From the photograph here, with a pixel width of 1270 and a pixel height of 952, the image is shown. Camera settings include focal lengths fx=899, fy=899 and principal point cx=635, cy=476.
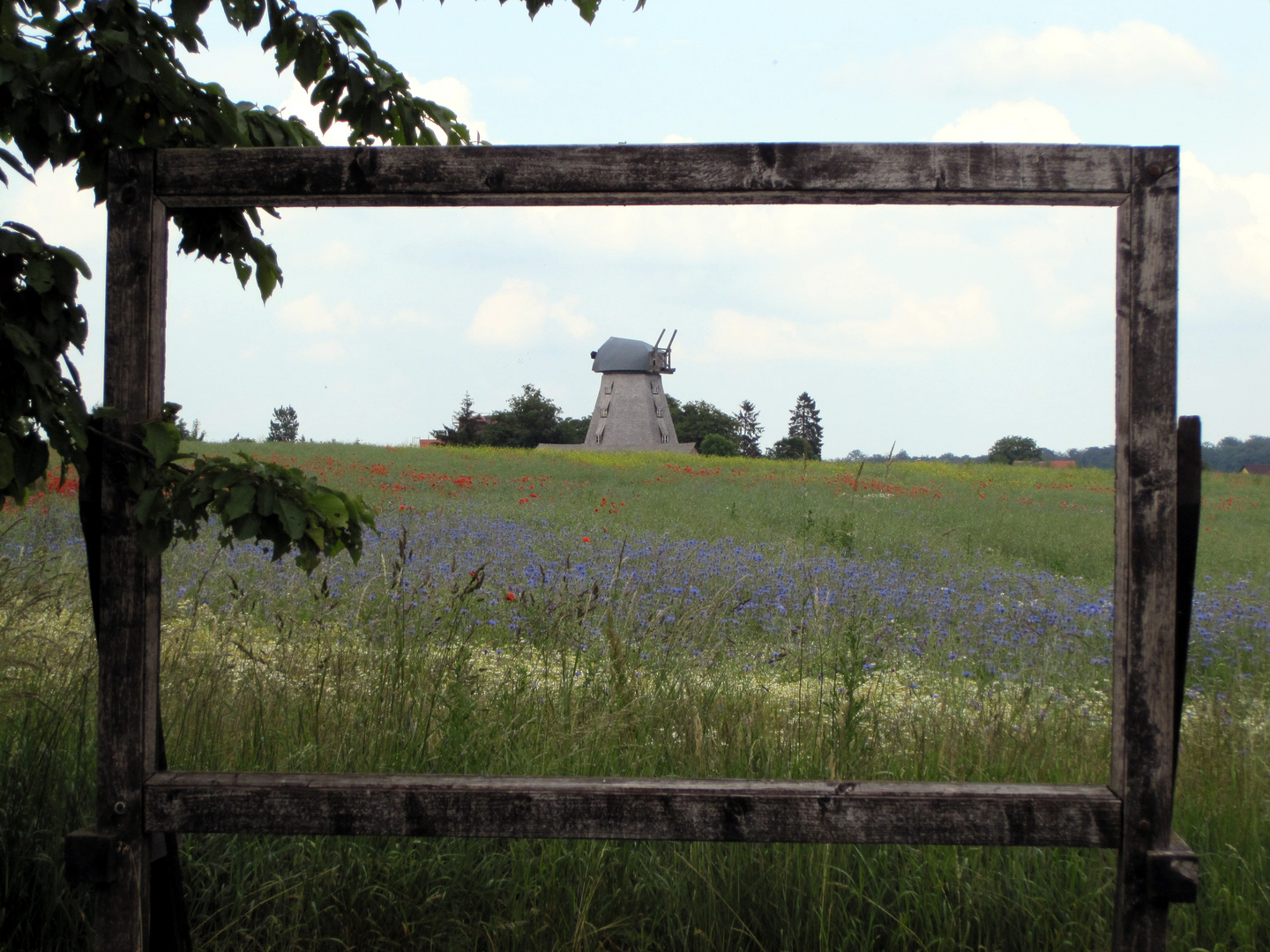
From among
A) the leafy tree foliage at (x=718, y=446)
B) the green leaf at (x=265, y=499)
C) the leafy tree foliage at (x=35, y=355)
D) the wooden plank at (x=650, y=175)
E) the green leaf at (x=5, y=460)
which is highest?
the leafy tree foliage at (x=718, y=446)

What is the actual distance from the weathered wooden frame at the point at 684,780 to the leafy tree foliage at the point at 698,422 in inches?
1452

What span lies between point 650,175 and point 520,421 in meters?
33.2

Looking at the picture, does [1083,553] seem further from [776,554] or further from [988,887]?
[988,887]

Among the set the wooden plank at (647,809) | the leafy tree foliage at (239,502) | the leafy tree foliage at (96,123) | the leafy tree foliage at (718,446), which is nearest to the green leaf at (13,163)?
the leafy tree foliage at (96,123)

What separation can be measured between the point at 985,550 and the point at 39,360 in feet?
29.2

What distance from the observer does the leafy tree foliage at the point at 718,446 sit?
37.3 m

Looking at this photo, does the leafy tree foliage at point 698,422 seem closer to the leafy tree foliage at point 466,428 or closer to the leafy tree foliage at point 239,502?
the leafy tree foliage at point 466,428

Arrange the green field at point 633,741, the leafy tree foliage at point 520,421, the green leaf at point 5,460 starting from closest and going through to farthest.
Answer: the green leaf at point 5,460
the green field at point 633,741
the leafy tree foliage at point 520,421

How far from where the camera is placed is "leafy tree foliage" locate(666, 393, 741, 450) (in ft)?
131

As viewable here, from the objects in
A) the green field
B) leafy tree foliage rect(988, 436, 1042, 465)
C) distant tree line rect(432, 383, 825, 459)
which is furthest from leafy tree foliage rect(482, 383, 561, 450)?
the green field

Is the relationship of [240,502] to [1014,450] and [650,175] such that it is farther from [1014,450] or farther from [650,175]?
[1014,450]

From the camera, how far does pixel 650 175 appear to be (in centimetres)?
187

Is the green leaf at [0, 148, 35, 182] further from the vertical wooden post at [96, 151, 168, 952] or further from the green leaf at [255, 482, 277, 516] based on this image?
the green leaf at [255, 482, 277, 516]

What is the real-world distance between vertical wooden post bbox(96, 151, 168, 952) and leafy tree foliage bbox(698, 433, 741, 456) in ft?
115
